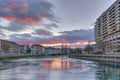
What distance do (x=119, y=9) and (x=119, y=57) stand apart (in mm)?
57914

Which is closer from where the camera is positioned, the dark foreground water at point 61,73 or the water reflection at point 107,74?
the water reflection at point 107,74

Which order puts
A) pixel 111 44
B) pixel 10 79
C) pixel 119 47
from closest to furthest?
pixel 10 79, pixel 119 47, pixel 111 44

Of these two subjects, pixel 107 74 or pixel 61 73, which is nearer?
pixel 107 74

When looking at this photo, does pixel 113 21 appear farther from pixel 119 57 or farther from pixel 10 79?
pixel 10 79

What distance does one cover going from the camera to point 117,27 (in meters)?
167

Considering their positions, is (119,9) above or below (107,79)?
above

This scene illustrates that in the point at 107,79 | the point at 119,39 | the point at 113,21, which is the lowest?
the point at 107,79

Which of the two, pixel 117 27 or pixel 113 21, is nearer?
pixel 117 27

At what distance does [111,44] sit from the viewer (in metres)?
176

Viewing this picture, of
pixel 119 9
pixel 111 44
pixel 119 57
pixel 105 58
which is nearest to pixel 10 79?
pixel 119 57

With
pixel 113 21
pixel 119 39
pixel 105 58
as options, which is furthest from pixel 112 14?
pixel 105 58

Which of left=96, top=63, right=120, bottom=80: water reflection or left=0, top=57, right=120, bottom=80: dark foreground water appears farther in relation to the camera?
left=0, top=57, right=120, bottom=80: dark foreground water

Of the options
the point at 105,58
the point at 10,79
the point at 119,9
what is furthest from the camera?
the point at 119,9

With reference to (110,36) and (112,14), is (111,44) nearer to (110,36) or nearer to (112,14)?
(110,36)
